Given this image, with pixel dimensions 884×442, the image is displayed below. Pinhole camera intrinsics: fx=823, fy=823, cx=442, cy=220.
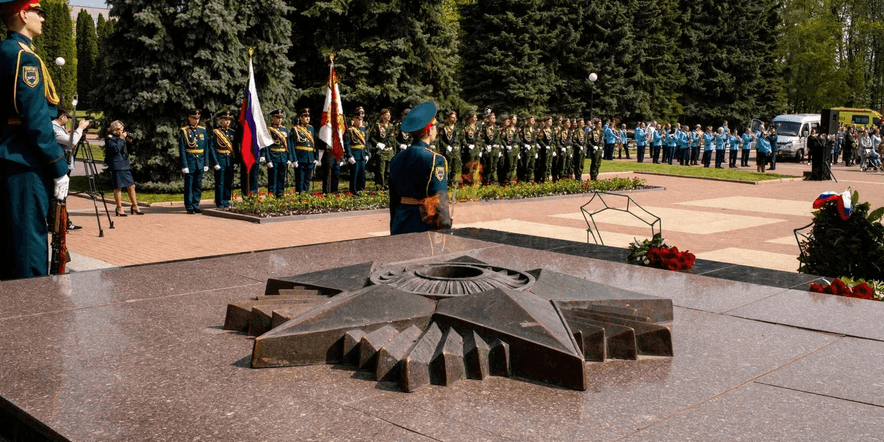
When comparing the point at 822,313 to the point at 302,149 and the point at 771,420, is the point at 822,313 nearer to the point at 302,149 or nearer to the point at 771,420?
the point at 771,420

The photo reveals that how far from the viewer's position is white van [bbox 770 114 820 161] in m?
37.1

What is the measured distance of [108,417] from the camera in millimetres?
2602

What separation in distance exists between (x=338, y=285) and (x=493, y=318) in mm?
969

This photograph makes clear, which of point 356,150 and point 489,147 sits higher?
point 489,147

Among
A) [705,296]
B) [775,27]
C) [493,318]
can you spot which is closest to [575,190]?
[705,296]

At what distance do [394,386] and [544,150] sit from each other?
791 inches

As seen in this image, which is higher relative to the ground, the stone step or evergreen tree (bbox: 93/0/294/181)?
evergreen tree (bbox: 93/0/294/181)

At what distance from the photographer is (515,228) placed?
13.0 metres

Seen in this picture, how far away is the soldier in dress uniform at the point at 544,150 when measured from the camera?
2252cm

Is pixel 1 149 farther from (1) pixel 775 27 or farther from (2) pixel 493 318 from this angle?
(1) pixel 775 27

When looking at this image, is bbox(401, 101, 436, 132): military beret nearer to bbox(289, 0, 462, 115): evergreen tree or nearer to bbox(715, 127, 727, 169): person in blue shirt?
bbox(289, 0, 462, 115): evergreen tree

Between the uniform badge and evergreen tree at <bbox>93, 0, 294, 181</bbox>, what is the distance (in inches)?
528

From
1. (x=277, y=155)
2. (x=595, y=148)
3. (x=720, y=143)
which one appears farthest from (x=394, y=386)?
(x=720, y=143)

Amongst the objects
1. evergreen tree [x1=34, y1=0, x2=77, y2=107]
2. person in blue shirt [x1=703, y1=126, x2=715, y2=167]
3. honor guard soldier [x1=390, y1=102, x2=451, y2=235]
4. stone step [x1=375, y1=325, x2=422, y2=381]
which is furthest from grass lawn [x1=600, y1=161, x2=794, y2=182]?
evergreen tree [x1=34, y1=0, x2=77, y2=107]
